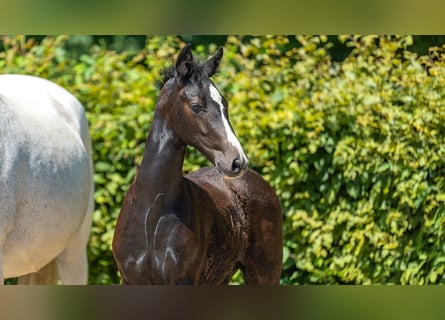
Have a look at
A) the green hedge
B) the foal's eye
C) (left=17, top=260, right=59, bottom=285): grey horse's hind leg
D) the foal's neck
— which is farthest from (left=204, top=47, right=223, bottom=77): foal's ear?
the green hedge

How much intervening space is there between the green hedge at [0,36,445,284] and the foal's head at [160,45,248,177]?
2.61 m

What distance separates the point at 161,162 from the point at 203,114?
10.3 inches

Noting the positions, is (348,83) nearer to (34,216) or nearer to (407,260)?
(407,260)

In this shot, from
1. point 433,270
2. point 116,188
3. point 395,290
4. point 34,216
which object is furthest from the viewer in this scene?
point 116,188

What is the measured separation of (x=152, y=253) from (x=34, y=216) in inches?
34.1

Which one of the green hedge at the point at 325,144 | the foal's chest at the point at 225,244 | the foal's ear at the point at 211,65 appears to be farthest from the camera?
the green hedge at the point at 325,144

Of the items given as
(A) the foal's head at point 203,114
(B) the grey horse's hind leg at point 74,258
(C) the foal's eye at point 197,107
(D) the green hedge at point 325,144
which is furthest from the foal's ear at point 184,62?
(D) the green hedge at point 325,144

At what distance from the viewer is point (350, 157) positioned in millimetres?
5062

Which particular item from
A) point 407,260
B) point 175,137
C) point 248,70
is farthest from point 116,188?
point 175,137

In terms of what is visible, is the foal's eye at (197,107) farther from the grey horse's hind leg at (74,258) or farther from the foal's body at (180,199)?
the grey horse's hind leg at (74,258)

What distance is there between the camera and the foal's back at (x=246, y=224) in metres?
2.99

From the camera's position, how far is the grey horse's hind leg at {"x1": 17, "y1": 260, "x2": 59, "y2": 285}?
159 inches

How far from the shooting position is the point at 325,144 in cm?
518

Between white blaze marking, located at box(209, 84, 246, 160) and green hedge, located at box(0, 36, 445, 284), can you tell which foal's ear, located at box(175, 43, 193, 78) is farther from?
green hedge, located at box(0, 36, 445, 284)
